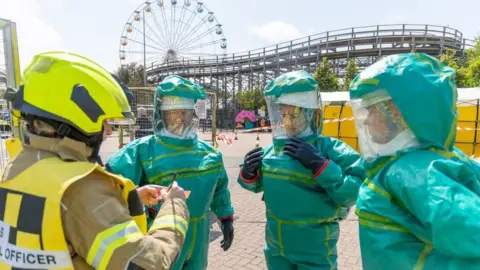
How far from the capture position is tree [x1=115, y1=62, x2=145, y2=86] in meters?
38.3

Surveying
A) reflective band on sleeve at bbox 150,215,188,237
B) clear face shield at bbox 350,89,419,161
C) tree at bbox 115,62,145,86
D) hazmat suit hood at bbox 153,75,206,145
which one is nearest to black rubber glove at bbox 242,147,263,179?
hazmat suit hood at bbox 153,75,206,145

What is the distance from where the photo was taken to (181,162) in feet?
7.59

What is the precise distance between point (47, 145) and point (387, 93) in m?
1.26

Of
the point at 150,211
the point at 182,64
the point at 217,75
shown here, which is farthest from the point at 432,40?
the point at 150,211

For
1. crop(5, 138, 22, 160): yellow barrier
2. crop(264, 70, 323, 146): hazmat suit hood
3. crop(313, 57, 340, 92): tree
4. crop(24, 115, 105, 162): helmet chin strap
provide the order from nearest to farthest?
Answer: crop(24, 115, 105, 162): helmet chin strap < crop(264, 70, 323, 146): hazmat suit hood < crop(5, 138, 22, 160): yellow barrier < crop(313, 57, 340, 92): tree

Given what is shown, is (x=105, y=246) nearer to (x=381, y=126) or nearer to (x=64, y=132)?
(x=64, y=132)

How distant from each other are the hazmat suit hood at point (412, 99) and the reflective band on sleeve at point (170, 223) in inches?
33.6

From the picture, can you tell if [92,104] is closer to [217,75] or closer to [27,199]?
[27,199]

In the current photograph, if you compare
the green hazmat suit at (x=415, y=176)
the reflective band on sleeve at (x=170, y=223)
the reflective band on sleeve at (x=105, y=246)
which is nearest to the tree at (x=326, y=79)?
the green hazmat suit at (x=415, y=176)

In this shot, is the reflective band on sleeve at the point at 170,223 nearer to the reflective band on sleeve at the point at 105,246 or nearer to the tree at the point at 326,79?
the reflective band on sleeve at the point at 105,246

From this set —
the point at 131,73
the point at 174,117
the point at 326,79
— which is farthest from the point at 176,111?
the point at 131,73

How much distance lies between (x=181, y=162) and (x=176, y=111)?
1.33 ft

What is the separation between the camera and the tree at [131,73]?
38281 millimetres

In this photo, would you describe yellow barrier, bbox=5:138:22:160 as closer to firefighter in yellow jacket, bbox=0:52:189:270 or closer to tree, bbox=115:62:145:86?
firefighter in yellow jacket, bbox=0:52:189:270
